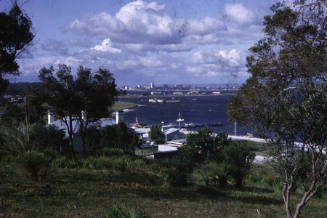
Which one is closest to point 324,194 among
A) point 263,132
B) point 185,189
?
point 185,189

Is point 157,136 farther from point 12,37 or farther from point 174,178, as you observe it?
point 12,37

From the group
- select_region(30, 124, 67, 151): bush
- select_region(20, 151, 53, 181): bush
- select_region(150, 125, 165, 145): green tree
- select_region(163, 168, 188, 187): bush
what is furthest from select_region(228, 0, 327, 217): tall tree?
select_region(150, 125, 165, 145): green tree

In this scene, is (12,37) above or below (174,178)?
above

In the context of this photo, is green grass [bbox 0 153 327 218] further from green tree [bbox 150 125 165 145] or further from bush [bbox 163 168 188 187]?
green tree [bbox 150 125 165 145]

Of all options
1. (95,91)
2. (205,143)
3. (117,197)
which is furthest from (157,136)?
(117,197)

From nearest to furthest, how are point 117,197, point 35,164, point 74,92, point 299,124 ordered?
point 299,124, point 117,197, point 35,164, point 74,92

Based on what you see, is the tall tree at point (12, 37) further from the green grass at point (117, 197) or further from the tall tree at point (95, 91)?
the tall tree at point (95, 91)
